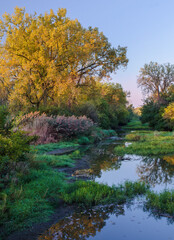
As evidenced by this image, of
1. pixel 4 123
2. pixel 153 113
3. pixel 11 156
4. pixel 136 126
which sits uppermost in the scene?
pixel 153 113

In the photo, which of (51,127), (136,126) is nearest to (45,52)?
(51,127)

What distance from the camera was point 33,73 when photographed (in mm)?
26656

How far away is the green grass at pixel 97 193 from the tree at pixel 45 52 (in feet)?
66.4

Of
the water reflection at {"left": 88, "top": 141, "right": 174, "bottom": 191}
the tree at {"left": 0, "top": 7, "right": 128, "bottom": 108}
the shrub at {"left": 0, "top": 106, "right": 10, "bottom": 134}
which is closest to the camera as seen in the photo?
the shrub at {"left": 0, "top": 106, "right": 10, "bottom": 134}

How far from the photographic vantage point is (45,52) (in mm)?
26891

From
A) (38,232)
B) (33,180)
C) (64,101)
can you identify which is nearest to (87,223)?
(38,232)

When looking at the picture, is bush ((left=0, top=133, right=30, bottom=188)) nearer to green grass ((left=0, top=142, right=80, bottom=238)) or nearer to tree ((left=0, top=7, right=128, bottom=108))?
green grass ((left=0, top=142, right=80, bottom=238))

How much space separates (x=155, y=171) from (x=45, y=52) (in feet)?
71.4

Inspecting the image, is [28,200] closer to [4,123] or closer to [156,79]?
[4,123]

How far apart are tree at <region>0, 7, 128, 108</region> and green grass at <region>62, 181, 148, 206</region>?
20245 mm

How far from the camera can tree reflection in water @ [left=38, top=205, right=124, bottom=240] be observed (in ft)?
12.6

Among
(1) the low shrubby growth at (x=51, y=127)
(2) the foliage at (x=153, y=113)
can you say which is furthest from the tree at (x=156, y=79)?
(1) the low shrubby growth at (x=51, y=127)

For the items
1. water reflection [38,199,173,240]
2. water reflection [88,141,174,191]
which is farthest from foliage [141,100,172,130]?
water reflection [38,199,173,240]

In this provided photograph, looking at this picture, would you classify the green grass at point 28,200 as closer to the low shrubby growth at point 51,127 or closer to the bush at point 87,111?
the low shrubby growth at point 51,127
